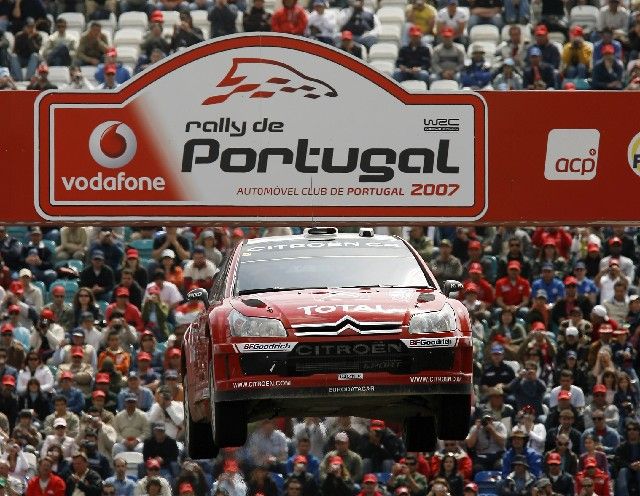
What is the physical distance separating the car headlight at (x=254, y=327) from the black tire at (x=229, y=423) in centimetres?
62

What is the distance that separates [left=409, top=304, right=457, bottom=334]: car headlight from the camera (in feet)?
61.5

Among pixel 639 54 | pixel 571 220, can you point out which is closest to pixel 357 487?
pixel 571 220

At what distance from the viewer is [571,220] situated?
77.2ft

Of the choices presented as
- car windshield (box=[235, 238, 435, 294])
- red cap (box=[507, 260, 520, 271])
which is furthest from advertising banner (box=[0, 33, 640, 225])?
Answer: red cap (box=[507, 260, 520, 271])

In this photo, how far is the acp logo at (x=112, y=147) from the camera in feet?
75.4

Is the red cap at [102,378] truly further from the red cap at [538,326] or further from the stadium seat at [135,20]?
the stadium seat at [135,20]

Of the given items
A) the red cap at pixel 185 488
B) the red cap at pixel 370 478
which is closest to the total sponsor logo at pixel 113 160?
the red cap at pixel 185 488

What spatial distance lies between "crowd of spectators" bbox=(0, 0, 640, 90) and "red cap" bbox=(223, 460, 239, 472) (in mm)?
8900

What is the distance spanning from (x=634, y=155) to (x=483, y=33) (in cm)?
1395

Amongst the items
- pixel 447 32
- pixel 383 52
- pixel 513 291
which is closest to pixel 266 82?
pixel 513 291

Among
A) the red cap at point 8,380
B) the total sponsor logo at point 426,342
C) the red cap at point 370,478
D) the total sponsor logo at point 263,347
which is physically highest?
the total sponsor logo at point 426,342

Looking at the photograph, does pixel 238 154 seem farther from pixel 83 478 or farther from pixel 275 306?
pixel 83 478

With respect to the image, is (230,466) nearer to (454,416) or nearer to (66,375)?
(66,375)

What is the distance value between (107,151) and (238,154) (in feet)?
4.23
